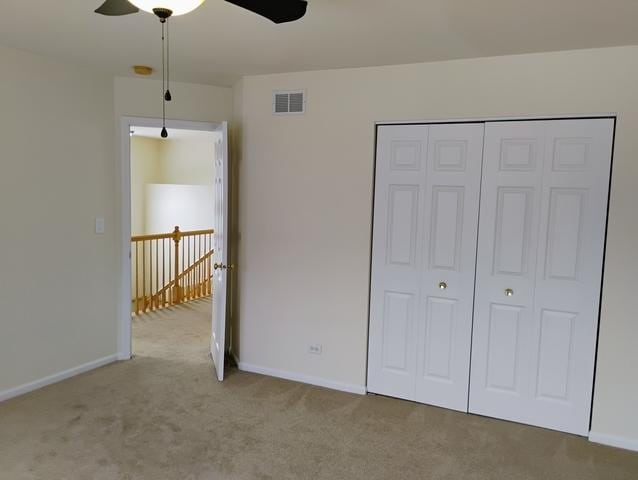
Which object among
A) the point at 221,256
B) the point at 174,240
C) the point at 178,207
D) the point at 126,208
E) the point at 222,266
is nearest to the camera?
the point at 222,266

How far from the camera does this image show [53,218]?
11.2 feet

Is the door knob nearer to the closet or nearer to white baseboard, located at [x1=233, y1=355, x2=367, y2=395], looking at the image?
white baseboard, located at [x1=233, y1=355, x2=367, y2=395]

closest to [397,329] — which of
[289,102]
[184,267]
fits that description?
[289,102]

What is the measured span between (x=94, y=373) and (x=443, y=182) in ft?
10.5

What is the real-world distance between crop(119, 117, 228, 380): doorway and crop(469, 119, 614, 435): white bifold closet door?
201 centimetres

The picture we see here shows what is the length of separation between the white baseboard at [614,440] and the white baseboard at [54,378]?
378cm

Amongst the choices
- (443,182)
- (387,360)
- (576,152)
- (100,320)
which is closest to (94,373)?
(100,320)

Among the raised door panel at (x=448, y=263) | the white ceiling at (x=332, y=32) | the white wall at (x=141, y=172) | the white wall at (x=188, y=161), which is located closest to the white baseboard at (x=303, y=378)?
the raised door panel at (x=448, y=263)

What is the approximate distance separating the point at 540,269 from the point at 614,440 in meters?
1.16

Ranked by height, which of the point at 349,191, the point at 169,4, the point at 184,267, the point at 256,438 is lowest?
the point at 256,438

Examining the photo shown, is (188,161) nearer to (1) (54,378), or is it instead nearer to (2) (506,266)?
(1) (54,378)

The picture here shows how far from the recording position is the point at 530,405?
3.02 meters

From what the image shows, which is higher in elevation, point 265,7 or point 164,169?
point 265,7

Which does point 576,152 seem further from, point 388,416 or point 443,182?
point 388,416
